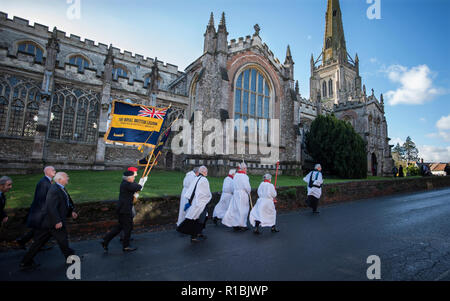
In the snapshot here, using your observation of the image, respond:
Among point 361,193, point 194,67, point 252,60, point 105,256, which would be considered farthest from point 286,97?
point 105,256

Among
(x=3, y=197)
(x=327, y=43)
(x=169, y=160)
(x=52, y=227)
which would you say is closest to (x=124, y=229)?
(x=52, y=227)

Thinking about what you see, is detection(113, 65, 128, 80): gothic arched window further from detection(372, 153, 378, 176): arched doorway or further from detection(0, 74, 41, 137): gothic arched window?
detection(372, 153, 378, 176): arched doorway

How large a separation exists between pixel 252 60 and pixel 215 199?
53.1 feet

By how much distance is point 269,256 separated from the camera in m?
4.11

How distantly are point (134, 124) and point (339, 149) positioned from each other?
63.0 ft

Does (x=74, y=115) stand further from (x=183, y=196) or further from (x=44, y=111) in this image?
(x=183, y=196)

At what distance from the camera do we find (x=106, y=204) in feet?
18.2

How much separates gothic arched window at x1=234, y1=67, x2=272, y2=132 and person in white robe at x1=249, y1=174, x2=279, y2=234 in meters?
13.1

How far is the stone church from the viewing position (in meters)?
14.6

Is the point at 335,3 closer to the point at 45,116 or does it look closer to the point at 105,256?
the point at 45,116

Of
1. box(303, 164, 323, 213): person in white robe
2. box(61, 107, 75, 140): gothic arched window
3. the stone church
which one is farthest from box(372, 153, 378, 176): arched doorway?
box(61, 107, 75, 140): gothic arched window

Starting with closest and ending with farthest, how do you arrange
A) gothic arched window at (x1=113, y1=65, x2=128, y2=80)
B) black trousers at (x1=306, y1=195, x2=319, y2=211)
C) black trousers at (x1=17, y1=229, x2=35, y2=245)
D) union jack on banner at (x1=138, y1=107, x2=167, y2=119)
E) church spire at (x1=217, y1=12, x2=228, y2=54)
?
black trousers at (x1=17, y1=229, x2=35, y2=245) < union jack on banner at (x1=138, y1=107, x2=167, y2=119) < black trousers at (x1=306, y1=195, x2=319, y2=211) < church spire at (x1=217, y1=12, x2=228, y2=54) < gothic arched window at (x1=113, y1=65, x2=128, y2=80)

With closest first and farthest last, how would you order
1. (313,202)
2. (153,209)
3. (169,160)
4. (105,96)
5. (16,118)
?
(153,209)
(313,202)
(16,118)
(105,96)
(169,160)

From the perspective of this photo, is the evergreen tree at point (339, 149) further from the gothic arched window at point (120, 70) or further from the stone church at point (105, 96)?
the gothic arched window at point (120, 70)
